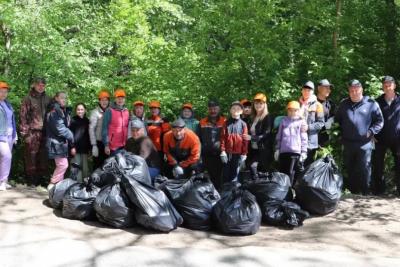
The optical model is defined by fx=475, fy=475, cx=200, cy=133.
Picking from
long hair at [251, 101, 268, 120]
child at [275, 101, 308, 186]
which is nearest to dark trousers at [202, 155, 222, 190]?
long hair at [251, 101, 268, 120]

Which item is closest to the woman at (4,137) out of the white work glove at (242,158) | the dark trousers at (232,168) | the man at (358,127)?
the dark trousers at (232,168)

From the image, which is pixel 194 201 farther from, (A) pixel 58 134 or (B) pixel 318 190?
(A) pixel 58 134

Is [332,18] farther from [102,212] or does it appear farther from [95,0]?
[95,0]

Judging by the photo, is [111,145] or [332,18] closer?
[111,145]

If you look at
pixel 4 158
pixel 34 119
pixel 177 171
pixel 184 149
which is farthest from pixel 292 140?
pixel 4 158

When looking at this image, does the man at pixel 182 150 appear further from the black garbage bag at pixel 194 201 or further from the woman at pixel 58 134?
the woman at pixel 58 134

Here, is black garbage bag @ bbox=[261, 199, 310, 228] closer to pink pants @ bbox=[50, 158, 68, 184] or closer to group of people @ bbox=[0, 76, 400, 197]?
group of people @ bbox=[0, 76, 400, 197]

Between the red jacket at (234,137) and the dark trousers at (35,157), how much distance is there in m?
2.76

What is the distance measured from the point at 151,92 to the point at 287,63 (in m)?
3.03

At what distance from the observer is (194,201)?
5746 mm

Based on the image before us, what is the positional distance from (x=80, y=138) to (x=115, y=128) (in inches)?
27.1

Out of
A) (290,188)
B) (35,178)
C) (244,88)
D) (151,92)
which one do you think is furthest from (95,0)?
(290,188)

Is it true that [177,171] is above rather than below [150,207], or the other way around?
above

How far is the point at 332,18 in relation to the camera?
8.94 m
